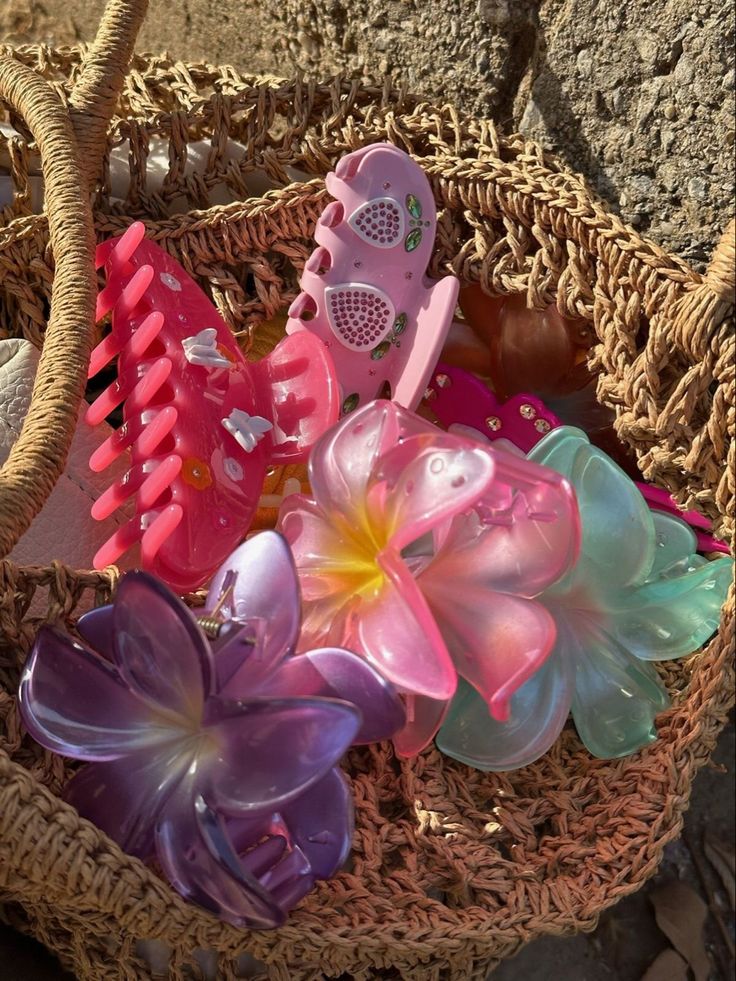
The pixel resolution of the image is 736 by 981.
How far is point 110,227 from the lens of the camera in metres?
0.73

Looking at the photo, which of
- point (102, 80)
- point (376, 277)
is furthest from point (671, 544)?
point (102, 80)

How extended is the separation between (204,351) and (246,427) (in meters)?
0.05

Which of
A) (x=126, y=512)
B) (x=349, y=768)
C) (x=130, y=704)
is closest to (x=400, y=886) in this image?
(x=349, y=768)

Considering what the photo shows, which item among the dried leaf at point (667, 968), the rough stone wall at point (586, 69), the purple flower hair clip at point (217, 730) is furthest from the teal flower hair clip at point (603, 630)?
the dried leaf at point (667, 968)

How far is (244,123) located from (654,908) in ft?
2.43

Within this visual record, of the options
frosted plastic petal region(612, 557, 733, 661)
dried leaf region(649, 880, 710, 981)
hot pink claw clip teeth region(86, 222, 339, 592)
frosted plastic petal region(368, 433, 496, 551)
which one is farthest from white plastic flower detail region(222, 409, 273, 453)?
dried leaf region(649, 880, 710, 981)

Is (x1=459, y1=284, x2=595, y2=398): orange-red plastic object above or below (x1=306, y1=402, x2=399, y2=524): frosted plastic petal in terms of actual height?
below

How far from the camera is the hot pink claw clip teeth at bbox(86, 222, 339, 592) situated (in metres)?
0.59

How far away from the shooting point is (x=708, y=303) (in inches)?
22.0

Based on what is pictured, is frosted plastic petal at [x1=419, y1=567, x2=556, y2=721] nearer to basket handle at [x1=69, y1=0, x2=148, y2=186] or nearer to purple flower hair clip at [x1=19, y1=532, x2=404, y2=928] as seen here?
purple flower hair clip at [x1=19, y1=532, x2=404, y2=928]

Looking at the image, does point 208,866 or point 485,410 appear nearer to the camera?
point 208,866

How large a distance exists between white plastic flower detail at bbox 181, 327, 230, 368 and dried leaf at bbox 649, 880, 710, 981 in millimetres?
608

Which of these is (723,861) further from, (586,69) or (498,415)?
(586,69)

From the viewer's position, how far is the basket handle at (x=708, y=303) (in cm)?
54
